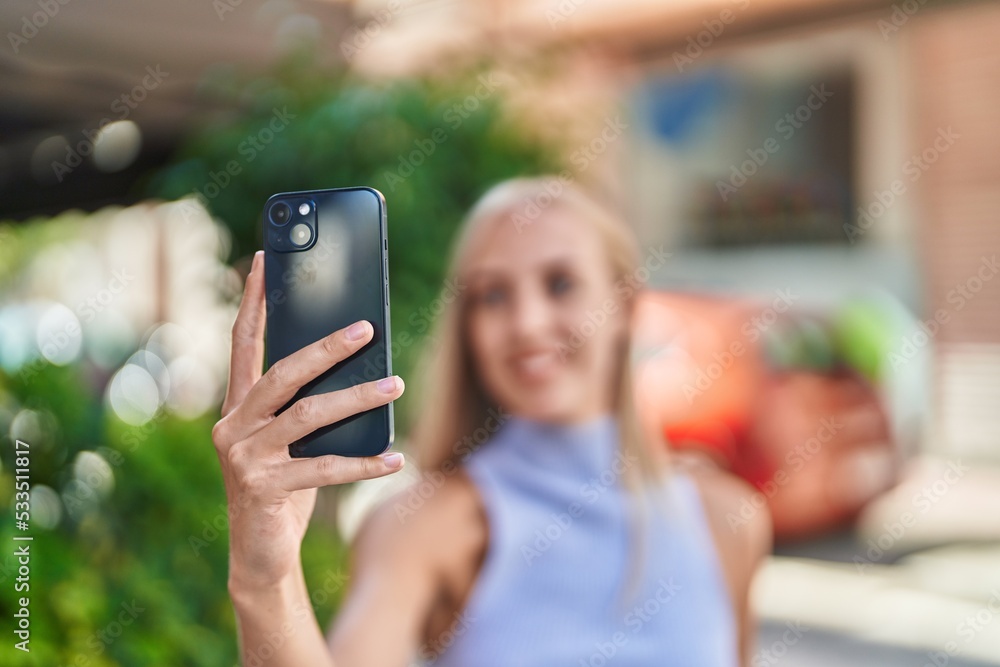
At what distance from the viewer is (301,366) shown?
784 millimetres

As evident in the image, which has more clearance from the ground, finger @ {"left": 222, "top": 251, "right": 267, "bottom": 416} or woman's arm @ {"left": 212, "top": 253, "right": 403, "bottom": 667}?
finger @ {"left": 222, "top": 251, "right": 267, "bottom": 416}

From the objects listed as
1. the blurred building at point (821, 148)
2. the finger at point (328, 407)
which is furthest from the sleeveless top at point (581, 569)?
the blurred building at point (821, 148)

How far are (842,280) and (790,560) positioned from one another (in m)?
3.35

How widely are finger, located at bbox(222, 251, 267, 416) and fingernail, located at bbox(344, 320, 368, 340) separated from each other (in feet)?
0.49

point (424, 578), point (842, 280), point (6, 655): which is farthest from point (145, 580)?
point (842, 280)

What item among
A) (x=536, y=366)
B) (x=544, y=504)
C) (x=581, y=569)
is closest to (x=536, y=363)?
(x=536, y=366)

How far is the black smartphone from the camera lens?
84 centimetres

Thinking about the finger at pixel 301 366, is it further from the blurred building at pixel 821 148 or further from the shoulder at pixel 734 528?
the blurred building at pixel 821 148

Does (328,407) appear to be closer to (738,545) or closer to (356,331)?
(356,331)

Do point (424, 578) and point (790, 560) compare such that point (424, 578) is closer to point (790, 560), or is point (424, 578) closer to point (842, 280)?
point (790, 560)

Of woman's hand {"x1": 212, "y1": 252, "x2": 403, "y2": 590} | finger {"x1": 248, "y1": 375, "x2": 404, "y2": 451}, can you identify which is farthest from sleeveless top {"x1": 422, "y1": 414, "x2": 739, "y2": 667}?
finger {"x1": 248, "y1": 375, "x2": 404, "y2": 451}

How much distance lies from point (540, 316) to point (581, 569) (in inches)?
18.1

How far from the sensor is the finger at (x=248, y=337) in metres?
0.91

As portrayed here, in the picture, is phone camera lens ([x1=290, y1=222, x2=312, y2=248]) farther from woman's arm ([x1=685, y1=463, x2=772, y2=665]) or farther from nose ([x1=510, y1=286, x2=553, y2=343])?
woman's arm ([x1=685, y1=463, x2=772, y2=665])
